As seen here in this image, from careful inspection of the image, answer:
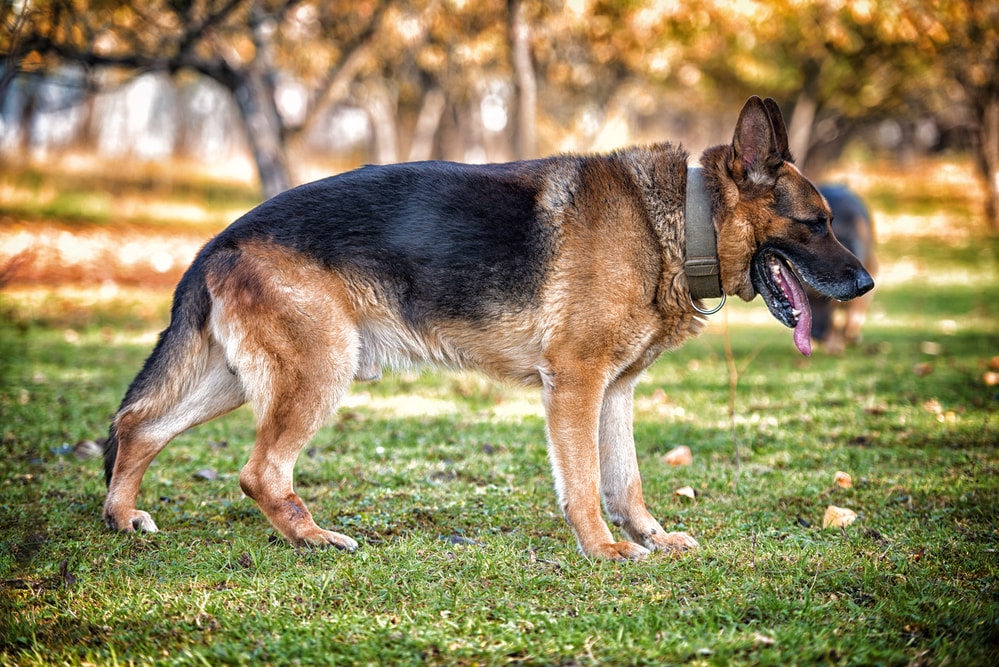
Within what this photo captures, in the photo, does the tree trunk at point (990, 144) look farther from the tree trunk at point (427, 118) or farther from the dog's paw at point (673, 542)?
the dog's paw at point (673, 542)

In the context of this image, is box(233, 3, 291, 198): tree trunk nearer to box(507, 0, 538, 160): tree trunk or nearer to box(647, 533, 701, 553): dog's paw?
box(507, 0, 538, 160): tree trunk

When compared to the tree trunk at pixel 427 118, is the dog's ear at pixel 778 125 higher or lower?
lower

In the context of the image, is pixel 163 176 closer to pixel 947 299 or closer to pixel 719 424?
pixel 947 299

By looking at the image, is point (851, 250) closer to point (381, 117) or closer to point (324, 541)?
point (324, 541)

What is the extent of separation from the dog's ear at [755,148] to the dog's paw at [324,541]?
2.74m

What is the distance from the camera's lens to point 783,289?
4609 mm

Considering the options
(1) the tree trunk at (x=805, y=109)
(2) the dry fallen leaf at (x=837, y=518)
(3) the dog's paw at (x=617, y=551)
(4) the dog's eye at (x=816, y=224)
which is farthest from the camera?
(1) the tree trunk at (x=805, y=109)

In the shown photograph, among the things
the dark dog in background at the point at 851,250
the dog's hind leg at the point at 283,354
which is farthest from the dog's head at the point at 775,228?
the dark dog in background at the point at 851,250

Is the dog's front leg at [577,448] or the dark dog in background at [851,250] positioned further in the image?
the dark dog in background at [851,250]

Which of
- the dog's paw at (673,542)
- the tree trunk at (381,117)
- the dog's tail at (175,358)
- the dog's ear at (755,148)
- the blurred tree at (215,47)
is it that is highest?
the tree trunk at (381,117)

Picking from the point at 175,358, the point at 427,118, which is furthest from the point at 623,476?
the point at 427,118

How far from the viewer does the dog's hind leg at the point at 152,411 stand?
4574 millimetres

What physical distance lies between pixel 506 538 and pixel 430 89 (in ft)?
81.0

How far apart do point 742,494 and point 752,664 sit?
2.35 meters
